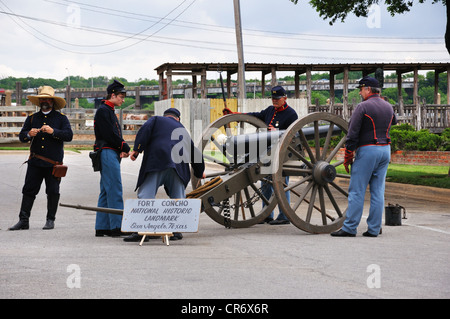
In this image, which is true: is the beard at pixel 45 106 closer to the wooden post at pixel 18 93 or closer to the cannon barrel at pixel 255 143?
the cannon barrel at pixel 255 143

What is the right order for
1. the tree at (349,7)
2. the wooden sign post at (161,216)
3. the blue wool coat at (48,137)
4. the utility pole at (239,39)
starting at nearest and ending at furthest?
1. the wooden sign post at (161,216)
2. the blue wool coat at (48,137)
3. the tree at (349,7)
4. the utility pole at (239,39)

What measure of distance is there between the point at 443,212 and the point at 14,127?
26.3 m

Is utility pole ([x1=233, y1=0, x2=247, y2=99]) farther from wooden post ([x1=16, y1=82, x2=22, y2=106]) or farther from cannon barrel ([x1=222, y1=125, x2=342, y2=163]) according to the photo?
wooden post ([x1=16, y1=82, x2=22, y2=106])

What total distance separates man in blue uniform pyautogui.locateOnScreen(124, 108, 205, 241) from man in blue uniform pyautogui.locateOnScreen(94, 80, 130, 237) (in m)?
0.44

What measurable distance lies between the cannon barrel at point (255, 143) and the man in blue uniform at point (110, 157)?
1.61 meters

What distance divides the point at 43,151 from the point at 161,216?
2.37 m

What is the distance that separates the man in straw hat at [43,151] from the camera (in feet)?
32.6

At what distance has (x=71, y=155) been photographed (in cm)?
3006

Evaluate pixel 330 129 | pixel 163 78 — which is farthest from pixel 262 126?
pixel 163 78

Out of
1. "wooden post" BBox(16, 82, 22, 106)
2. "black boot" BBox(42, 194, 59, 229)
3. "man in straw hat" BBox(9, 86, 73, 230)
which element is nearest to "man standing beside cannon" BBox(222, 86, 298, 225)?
"man in straw hat" BBox(9, 86, 73, 230)

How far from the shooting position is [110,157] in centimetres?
916

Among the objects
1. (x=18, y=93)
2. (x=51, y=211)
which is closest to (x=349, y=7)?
(x=51, y=211)

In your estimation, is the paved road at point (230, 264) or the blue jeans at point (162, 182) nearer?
the paved road at point (230, 264)

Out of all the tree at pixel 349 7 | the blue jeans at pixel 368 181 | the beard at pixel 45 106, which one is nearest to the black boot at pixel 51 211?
the beard at pixel 45 106
